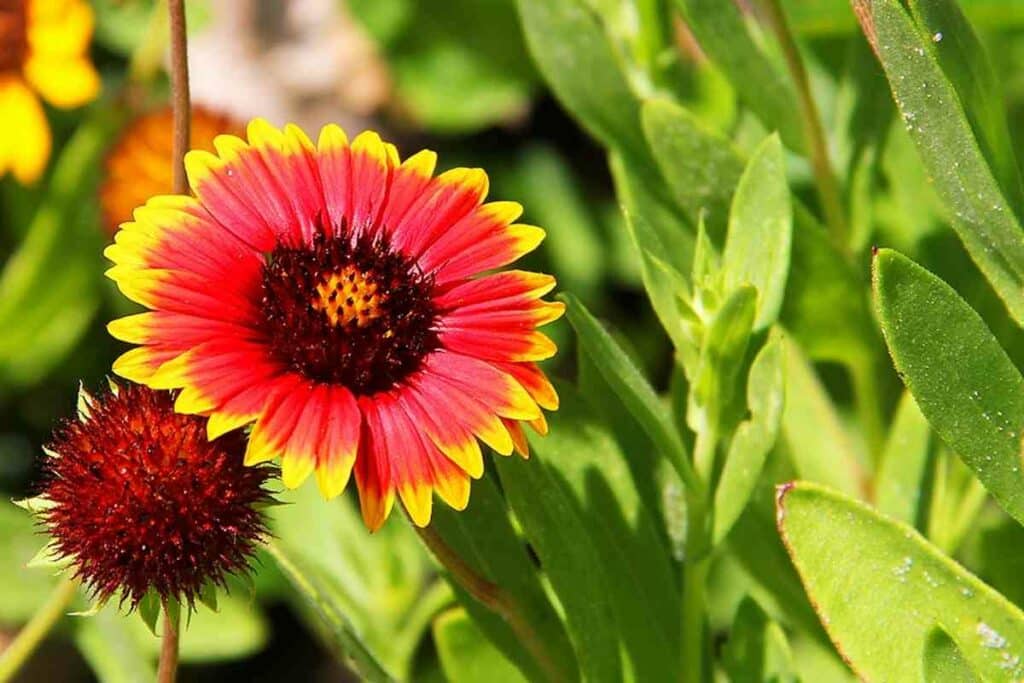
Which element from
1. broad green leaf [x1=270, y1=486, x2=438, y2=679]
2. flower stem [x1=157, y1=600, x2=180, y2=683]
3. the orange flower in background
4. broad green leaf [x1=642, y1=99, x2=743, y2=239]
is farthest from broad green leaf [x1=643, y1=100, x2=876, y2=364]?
the orange flower in background

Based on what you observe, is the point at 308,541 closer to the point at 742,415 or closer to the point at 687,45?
the point at 742,415

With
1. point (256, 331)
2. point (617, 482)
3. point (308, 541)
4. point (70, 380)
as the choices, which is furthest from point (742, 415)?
point (70, 380)

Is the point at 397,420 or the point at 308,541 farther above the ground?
the point at 397,420

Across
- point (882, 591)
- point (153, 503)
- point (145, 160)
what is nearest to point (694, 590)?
point (882, 591)

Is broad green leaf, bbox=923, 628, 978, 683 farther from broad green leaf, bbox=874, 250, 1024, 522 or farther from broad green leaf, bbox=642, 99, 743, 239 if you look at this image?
broad green leaf, bbox=642, 99, 743, 239

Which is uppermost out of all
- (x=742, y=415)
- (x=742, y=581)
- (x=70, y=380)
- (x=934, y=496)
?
(x=742, y=415)

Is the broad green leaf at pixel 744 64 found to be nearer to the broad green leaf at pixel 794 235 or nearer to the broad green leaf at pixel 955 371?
the broad green leaf at pixel 794 235
